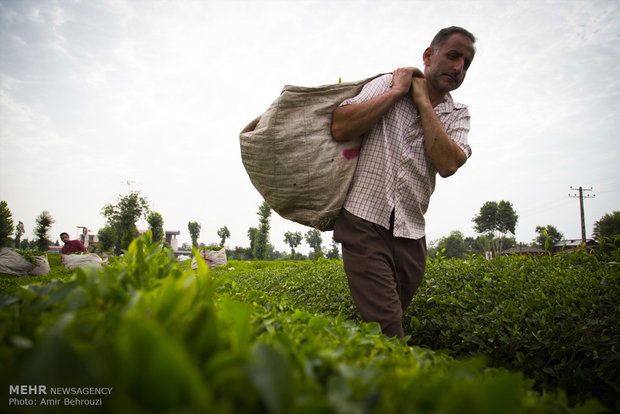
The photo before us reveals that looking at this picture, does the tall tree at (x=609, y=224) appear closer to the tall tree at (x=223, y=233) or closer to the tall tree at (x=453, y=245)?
the tall tree at (x=453, y=245)

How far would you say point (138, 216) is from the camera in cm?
4212

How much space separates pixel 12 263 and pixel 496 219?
260 ft

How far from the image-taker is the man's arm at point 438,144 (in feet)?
7.44

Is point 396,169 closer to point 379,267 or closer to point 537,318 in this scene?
point 379,267

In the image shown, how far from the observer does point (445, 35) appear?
245cm

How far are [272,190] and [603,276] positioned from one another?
9.44ft

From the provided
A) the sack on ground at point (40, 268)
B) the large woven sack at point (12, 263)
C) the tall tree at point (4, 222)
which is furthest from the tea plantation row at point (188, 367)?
the tall tree at point (4, 222)

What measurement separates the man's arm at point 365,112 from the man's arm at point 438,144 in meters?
0.20

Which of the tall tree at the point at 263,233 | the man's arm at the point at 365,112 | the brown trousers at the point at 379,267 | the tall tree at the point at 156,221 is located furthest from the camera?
the tall tree at the point at 263,233

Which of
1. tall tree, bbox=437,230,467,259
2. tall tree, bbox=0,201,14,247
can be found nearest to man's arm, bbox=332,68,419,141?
tall tree, bbox=0,201,14,247

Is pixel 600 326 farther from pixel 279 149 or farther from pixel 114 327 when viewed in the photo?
pixel 114 327

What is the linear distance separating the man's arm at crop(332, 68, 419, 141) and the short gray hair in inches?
13.5

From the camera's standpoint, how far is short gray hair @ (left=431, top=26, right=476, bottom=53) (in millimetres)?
2408

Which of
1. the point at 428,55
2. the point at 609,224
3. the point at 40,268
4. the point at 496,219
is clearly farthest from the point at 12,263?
the point at 496,219
